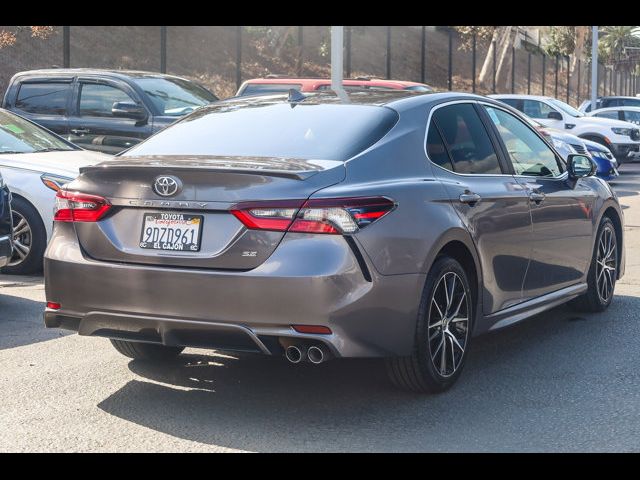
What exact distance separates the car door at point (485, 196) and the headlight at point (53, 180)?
15.1 ft

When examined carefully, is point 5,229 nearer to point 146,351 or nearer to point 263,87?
point 146,351

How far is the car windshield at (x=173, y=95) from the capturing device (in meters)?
13.3

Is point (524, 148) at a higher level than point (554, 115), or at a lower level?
lower

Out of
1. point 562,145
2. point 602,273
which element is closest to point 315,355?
point 602,273

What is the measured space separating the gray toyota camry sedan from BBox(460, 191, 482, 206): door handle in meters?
0.02

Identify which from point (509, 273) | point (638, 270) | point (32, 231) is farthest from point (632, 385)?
point (32, 231)

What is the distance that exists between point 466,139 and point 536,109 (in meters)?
19.3

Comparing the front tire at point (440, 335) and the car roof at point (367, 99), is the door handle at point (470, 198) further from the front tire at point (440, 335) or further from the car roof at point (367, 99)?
the car roof at point (367, 99)

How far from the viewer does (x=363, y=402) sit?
221 inches

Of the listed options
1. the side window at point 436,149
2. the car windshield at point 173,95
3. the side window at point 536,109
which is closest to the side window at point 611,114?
the side window at point 536,109

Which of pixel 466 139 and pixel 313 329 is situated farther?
pixel 466 139

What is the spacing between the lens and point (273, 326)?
5035 millimetres

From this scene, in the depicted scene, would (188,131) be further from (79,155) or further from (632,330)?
(79,155)

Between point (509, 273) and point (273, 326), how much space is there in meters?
1.93
